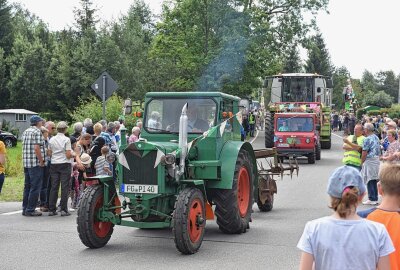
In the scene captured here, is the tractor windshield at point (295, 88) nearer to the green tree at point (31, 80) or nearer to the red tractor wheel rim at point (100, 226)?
the green tree at point (31, 80)

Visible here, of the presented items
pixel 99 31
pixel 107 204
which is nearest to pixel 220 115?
pixel 107 204

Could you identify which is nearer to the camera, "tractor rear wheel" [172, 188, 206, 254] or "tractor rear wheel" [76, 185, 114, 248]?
"tractor rear wheel" [172, 188, 206, 254]

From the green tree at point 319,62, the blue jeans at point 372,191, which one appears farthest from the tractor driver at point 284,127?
the green tree at point 319,62

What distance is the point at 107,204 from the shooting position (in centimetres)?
936

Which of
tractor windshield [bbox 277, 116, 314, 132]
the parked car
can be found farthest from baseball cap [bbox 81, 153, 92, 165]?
the parked car

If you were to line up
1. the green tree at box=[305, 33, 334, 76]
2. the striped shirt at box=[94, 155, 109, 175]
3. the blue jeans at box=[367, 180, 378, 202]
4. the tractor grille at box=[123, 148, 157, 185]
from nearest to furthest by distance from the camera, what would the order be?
1. the tractor grille at box=[123, 148, 157, 185]
2. the striped shirt at box=[94, 155, 109, 175]
3. the blue jeans at box=[367, 180, 378, 202]
4. the green tree at box=[305, 33, 334, 76]

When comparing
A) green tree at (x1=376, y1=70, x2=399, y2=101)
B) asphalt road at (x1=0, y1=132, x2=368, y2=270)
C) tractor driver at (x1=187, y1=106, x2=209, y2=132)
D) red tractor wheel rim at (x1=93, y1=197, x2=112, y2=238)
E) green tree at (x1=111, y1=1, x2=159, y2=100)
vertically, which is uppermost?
green tree at (x1=376, y1=70, x2=399, y2=101)

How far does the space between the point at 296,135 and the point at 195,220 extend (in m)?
16.7

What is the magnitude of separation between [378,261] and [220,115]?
7.01m

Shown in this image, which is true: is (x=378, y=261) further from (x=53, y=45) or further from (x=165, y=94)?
Result: (x=53, y=45)

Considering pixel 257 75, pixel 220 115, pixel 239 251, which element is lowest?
pixel 239 251

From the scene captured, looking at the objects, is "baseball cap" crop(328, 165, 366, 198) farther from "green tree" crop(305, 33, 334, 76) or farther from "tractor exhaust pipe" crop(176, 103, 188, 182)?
"green tree" crop(305, 33, 334, 76)

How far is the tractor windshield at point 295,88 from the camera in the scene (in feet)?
108

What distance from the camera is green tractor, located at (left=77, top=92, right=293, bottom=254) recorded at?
9.09m
